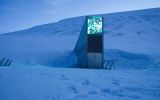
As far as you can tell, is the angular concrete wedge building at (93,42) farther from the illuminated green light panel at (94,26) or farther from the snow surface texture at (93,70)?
the snow surface texture at (93,70)

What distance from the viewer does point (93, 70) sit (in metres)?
11.5

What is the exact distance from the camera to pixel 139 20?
6169cm

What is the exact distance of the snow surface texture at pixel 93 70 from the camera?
5.44 m

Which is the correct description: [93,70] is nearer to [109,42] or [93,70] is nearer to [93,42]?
[93,42]

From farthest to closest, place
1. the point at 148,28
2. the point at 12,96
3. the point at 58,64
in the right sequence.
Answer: the point at 148,28 → the point at 58,64 → the point at 12,96

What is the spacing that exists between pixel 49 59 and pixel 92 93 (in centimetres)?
2537

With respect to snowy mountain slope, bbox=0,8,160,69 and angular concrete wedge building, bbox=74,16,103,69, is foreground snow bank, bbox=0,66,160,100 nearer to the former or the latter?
angular concrete wedge building, bbox=74,16,103,69

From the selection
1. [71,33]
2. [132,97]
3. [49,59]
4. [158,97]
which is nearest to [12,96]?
[132,97]

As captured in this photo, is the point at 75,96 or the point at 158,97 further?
the point at 158,97

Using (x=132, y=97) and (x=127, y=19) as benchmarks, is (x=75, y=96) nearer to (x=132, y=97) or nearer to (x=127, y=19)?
(x=132, y=97)

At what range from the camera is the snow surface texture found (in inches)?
214

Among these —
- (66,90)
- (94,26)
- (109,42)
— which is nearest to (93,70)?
(66,90)

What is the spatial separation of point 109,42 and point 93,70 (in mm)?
31614

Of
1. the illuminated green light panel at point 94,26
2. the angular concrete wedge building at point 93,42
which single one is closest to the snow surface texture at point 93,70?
the angular concrete wedge building at point 93,42
